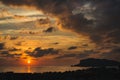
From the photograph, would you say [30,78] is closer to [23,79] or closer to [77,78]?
[23,79]

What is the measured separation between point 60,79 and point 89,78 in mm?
7554

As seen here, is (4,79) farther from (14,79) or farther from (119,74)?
(119,74)

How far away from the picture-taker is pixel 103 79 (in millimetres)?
86000

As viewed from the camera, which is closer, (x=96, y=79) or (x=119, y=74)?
(x=96, y=79)

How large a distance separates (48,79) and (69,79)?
5.99 meters

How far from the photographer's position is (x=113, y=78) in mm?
89750

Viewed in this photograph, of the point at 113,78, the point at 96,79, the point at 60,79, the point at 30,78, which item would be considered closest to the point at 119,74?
the point at 113,78

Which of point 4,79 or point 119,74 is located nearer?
point 4,79

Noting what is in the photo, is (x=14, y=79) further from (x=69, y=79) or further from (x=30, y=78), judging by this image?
(x=69, y=79)

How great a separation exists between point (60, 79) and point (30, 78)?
27.9ft

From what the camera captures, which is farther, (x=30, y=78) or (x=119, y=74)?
(x=119, y=74)

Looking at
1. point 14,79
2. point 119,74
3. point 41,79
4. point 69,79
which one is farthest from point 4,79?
point 119,74

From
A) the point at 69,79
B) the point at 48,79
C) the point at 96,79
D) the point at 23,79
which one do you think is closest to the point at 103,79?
the point at 96,79

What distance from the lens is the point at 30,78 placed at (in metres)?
89.8
